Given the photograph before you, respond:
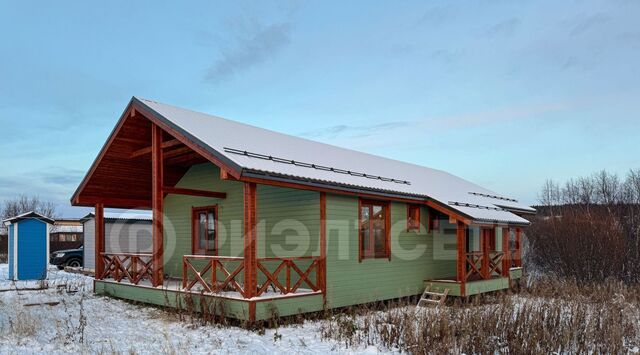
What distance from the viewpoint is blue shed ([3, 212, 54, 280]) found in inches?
741

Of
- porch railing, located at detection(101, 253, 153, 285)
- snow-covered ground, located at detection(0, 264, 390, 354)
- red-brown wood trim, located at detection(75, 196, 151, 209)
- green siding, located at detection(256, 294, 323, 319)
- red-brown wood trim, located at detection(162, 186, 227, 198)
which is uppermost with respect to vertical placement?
red-brown wood trim, located at detection(162, 186, 227, 198)

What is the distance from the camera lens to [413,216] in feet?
50.1

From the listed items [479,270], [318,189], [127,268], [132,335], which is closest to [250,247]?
[318,189]

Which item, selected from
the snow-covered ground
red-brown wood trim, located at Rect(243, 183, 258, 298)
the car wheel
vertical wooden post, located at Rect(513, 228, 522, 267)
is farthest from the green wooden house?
the car wheel

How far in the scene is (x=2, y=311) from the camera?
11516mm

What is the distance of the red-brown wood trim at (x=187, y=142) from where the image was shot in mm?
10126

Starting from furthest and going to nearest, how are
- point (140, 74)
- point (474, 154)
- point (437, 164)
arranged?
point (437, 164) → point (474, 154) → point (140, 74)

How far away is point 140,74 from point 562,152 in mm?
17244

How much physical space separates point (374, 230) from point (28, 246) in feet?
42.4

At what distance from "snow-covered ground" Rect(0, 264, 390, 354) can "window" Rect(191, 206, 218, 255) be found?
2.84 metres

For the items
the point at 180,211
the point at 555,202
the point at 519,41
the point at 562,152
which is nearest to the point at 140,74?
the point at 180,211

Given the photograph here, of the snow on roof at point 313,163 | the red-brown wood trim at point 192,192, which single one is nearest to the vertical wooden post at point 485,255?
the snow on roof at point 313,163

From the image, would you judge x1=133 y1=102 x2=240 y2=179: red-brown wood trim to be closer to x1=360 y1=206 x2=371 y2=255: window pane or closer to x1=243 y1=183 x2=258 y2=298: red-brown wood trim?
x1=243 y1=183 x2=258 y2=298: red-brown wood trim

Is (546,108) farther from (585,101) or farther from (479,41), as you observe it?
(479,41)
